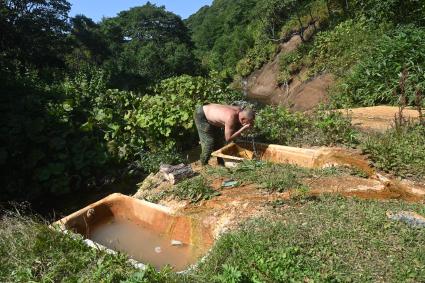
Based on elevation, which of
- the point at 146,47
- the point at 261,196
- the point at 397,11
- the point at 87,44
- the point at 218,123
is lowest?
the point at 261,196

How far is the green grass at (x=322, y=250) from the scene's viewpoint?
351 cm

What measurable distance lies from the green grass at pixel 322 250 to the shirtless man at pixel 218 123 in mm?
2332

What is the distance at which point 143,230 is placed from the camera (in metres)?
5.27

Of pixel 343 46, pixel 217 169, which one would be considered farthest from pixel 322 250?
pixel 343 46

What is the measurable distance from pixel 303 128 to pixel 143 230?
3.94 metres

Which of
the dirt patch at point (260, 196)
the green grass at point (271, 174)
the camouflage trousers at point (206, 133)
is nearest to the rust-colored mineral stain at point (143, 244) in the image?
the dirt patch at point (260, 196)

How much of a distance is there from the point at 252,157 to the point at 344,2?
16.5 m

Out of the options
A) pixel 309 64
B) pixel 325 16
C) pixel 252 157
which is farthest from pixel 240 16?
pixel 252 157

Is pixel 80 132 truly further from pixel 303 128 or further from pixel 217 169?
pixel 303 128

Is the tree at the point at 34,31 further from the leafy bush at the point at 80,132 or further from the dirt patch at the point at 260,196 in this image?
the dirt patch at the point at 260,196

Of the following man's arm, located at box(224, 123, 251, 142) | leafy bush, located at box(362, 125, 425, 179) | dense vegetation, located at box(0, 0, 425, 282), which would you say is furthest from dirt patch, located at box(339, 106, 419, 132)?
man's arm, located at box(224, 123, 251, 142)

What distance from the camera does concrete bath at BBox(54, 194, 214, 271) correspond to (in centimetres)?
476

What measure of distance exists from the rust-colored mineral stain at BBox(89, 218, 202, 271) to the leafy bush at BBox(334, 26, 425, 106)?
22.8 feet

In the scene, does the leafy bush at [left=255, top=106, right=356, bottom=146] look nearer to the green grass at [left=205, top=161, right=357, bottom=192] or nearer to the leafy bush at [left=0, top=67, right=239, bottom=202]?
the leafy bush at [left=0, top=67, right=239, bottom=202]
